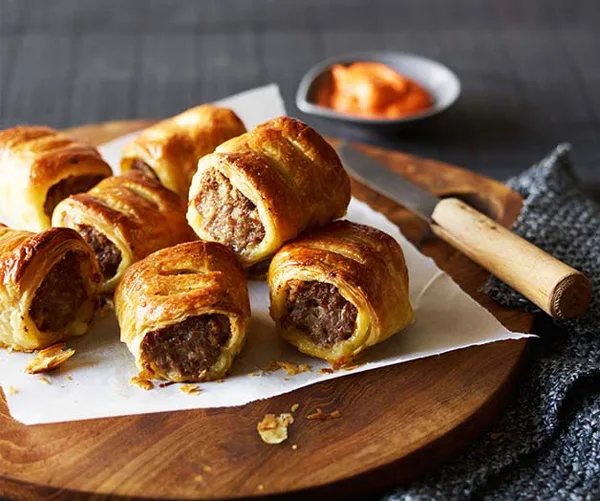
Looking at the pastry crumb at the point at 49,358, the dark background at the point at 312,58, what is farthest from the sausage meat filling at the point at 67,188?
the dark background at the point at 312,58

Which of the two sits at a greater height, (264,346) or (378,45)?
(378,45)

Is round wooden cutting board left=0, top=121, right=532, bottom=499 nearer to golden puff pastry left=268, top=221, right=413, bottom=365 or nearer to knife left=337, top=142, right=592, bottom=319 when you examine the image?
golden puff pastry left=268, top=221, right=413, bottom=365

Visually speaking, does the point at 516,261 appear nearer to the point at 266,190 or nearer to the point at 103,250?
the point at 266,190

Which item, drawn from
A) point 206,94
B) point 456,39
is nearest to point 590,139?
point 456,39

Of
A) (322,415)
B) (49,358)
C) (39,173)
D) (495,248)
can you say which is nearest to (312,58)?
(39,173)

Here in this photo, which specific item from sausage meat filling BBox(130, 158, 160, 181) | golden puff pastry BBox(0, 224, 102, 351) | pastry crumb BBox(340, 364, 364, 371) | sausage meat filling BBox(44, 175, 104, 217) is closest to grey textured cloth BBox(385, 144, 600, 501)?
pastry crumb BBox(340, 364, 364, 371)

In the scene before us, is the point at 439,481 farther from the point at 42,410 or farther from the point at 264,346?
the point at 42,410
